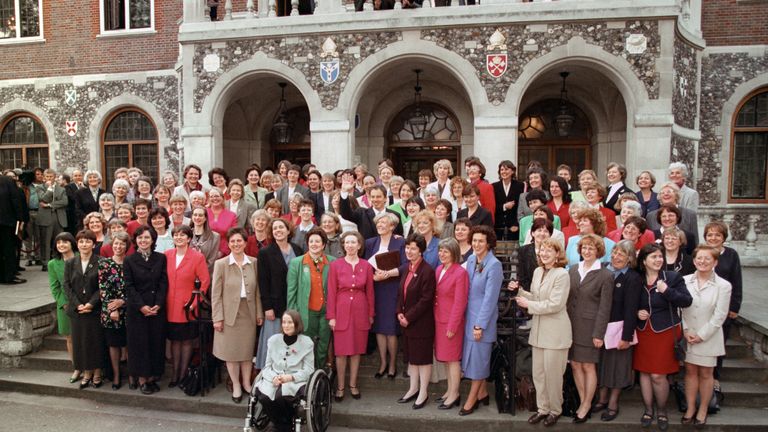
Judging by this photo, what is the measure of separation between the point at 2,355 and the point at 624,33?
446 inches

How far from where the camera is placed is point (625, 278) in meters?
4.96

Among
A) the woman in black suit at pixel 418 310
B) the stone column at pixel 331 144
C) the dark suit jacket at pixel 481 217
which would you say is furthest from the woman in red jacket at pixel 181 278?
the stone column at pixel 331 144

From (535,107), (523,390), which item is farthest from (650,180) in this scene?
(535,107)

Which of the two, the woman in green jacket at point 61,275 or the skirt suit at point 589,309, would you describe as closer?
the skirt suit at point 589,309

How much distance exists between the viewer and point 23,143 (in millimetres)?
15820

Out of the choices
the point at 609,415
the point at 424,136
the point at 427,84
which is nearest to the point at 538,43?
the point at 427,84

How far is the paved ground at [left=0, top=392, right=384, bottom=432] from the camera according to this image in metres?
5.47

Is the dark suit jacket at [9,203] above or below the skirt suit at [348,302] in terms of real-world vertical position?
above

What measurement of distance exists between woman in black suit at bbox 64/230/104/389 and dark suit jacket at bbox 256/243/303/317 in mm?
1996

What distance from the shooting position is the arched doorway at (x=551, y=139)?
1335 cm

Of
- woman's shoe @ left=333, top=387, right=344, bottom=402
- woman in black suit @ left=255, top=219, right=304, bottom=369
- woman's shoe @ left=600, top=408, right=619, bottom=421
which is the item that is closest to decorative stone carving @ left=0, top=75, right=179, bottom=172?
woman in black suit @ left=255, top=219, right=304, bottom=369

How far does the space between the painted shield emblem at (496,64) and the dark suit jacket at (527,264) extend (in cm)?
577

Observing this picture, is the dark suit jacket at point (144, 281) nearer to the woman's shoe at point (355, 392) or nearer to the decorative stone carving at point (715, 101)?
the woman's shoe at point (355, 392)

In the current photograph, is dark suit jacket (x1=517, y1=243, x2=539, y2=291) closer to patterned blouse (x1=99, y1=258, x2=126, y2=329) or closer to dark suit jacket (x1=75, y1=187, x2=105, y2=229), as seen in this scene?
patterned blouse (x1=99, y1=258, x2=126, y2=329)
